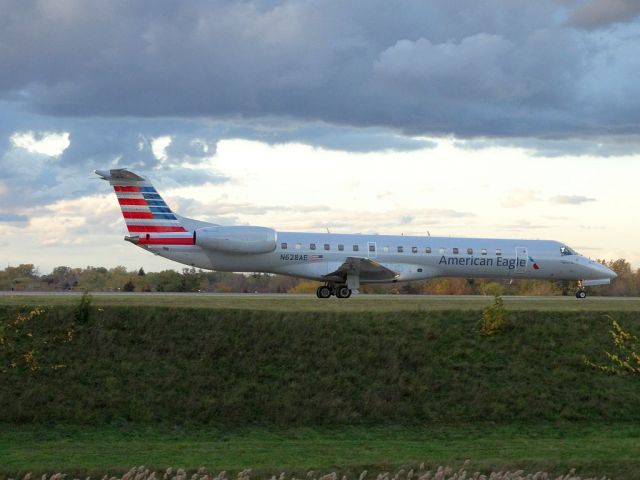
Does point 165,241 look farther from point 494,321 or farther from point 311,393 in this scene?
point 311,393

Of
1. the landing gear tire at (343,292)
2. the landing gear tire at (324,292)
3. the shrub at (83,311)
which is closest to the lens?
the shrub at (83,311)

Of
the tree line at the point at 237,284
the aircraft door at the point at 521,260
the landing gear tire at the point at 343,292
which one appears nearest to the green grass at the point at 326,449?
the landing gear tire at the point at 343,292

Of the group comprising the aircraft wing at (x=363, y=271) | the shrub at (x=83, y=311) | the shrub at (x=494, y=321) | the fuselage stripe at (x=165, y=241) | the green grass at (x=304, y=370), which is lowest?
the green grass at (x=304, y=370)

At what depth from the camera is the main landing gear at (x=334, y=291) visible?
3984 centimetres

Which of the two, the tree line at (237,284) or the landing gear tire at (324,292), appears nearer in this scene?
the landing gear tire at (324,292)

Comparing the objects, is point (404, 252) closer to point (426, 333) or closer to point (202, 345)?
point (426, 333)

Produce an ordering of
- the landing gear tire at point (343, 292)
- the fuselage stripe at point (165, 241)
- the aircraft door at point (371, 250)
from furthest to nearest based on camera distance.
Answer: the aircraft door at point (371, 250) → the landing gear tire at point (343, 292) → the fuselage stripe at point (165, 241)

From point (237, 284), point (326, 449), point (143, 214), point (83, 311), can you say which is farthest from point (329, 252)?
point (237, 284)

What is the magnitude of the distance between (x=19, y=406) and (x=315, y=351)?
7.08 meters

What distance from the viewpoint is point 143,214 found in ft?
126

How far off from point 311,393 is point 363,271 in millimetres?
18072

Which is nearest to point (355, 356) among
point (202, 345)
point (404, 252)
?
point (202, 345)

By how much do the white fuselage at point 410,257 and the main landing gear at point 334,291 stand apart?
53cm

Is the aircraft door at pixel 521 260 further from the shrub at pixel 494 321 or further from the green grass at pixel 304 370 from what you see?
the shrub at pixel 494 321
